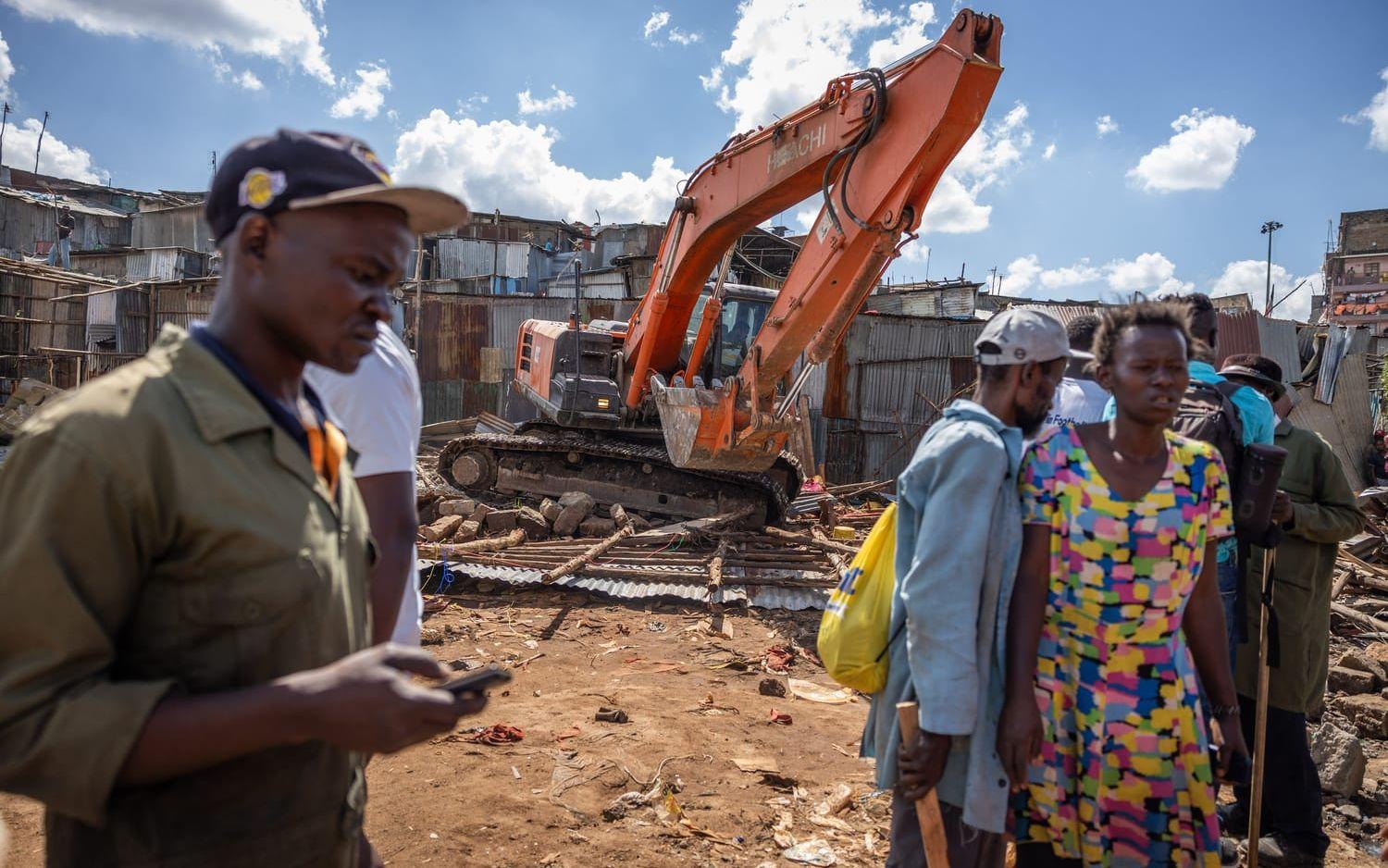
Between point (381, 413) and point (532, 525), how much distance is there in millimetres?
7448

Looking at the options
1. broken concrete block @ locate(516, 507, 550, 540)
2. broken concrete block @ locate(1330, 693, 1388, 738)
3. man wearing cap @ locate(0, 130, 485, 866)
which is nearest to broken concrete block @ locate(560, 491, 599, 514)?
broken concrete block @ locate(516, 507, 550, 540)

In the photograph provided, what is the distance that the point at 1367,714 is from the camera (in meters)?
5.35

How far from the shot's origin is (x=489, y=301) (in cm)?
1928

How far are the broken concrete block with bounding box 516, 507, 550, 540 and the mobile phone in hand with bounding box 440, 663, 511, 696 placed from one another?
8.20m

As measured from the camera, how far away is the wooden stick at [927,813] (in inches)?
88.2

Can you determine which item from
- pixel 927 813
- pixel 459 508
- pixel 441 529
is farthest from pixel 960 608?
pixel 459 508

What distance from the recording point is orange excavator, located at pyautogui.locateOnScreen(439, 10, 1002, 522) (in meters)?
6.20

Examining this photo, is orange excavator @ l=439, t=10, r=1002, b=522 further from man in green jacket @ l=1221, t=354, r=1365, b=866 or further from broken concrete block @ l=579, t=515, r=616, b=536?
man in green jacket @ l=1221, t=354, r=1365, b=866

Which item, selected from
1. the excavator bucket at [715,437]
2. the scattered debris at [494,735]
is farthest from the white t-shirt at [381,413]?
the excavator bucket at [715,437]

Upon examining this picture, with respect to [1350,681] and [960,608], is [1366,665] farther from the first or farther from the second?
[960,608]

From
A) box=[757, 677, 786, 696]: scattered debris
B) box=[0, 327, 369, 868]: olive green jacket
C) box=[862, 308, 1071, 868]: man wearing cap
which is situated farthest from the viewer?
box=[757, 677, 786, 696]: scattered debris

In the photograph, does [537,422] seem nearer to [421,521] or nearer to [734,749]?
[421,521]

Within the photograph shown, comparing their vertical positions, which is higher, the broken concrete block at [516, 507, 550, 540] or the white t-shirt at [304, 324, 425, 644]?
the white t-shirt at [304, 324, 425, 644]

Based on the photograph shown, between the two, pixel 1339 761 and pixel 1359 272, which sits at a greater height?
pixel 1359 272
